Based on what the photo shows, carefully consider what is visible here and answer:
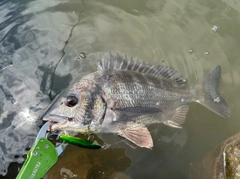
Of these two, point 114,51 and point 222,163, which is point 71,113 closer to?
point 114,51

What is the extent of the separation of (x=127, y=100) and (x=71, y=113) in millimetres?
703

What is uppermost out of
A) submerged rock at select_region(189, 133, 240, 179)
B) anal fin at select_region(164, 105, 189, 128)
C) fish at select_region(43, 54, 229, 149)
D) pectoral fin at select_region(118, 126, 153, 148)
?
fish at select_region(43, 54, 229, 149)

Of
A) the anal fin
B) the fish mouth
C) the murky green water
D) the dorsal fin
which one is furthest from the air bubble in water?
the fish mouth

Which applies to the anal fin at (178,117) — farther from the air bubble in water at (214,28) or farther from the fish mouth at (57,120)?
the air bubble in water at (214,28)

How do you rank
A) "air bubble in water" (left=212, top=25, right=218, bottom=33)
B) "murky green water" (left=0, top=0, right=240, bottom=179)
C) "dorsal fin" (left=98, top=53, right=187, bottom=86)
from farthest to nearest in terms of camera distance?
"air bubble in water" (left=212, top=25, right=218, bottom=33) → "murky green water" (left=0, top=0, right=240, bottom=179) → "dorsal fin" (left=98, top=53, right=187, bottom=86)

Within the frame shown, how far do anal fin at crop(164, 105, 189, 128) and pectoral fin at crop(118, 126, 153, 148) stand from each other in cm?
54

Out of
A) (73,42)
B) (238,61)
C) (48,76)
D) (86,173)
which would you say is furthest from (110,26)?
(86,173)

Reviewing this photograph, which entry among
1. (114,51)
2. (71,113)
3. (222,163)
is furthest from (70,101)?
(222,163)

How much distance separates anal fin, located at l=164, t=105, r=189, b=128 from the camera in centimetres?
392

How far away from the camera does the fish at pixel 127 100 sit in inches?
124

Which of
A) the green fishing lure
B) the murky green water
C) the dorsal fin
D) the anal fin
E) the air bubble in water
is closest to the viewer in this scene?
the green fishing lure

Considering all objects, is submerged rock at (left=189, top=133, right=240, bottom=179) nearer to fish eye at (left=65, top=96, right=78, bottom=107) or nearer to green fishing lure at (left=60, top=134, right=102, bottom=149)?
green fishing lure at (left=60, top=134, right=102, bottom=149)

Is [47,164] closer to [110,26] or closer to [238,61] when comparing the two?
[110,26]

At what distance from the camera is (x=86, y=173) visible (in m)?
3.54
